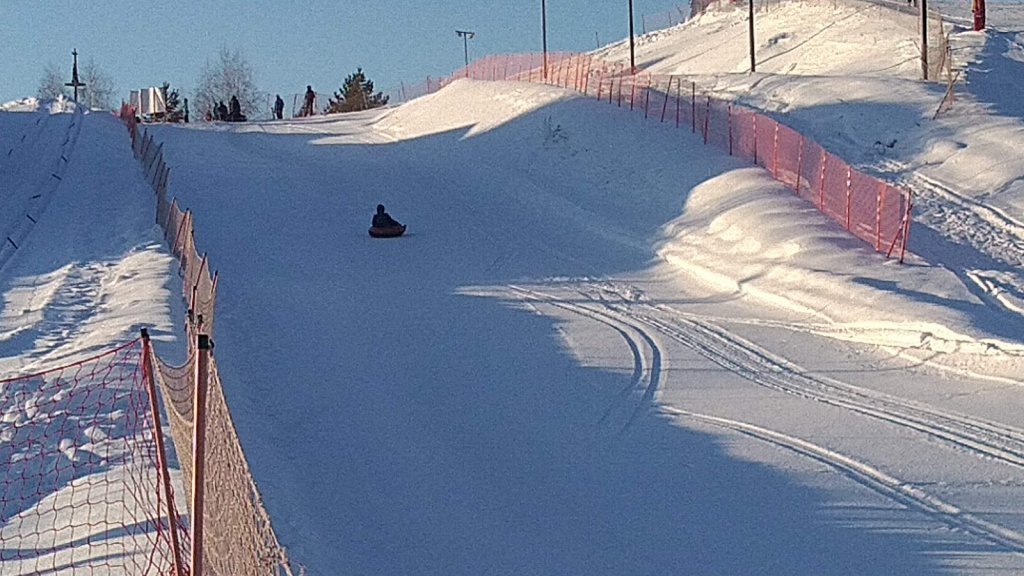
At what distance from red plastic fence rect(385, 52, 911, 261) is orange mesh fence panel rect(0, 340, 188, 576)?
36.6ft

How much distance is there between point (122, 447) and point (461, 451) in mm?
2816

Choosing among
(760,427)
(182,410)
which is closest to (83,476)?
(182,410)

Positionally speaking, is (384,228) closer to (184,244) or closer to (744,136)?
(184,244)

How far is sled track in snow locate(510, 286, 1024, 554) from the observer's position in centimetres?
874

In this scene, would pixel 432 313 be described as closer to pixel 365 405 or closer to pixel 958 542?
pixel 365 405

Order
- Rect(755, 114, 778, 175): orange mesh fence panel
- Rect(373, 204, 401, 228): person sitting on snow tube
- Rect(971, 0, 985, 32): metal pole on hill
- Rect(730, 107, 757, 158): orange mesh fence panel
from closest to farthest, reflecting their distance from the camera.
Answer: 1. Rect(373, 204, 401, 228): person sitting on snow tube
2. Rect(755, 114, 778, 175): orange mesh fence panel
3. Rect(730, 107, 757, 158): orange mesh fence panel
4. Rect(971, 0, 985, 32): metal pole on hill

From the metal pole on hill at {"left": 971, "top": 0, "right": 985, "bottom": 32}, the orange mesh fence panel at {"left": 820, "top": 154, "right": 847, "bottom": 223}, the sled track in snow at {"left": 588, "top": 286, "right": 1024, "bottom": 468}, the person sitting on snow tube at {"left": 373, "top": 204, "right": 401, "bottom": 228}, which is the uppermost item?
the metal pole on hill at {"left": 971, "top": 0, "right": 985, "bottom": 32}

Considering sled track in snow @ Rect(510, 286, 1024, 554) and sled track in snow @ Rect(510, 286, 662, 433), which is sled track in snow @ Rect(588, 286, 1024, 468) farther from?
sled track in snow @ Rect(510, 286, 662, 433)

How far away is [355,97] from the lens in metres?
72.0

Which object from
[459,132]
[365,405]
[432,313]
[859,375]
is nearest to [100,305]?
[432,313]

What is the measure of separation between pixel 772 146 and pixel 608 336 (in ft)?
34.9

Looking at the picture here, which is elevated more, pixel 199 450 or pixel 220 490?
pixel 199 450

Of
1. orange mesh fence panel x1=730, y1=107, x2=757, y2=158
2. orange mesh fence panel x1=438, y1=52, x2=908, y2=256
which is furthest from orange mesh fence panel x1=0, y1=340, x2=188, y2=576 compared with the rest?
orange mesh fence panel x1=730, y1=107, x2=757, y2=158

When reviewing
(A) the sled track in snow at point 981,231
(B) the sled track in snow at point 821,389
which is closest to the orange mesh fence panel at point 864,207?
(A) the sled track in snow at point 981,231
